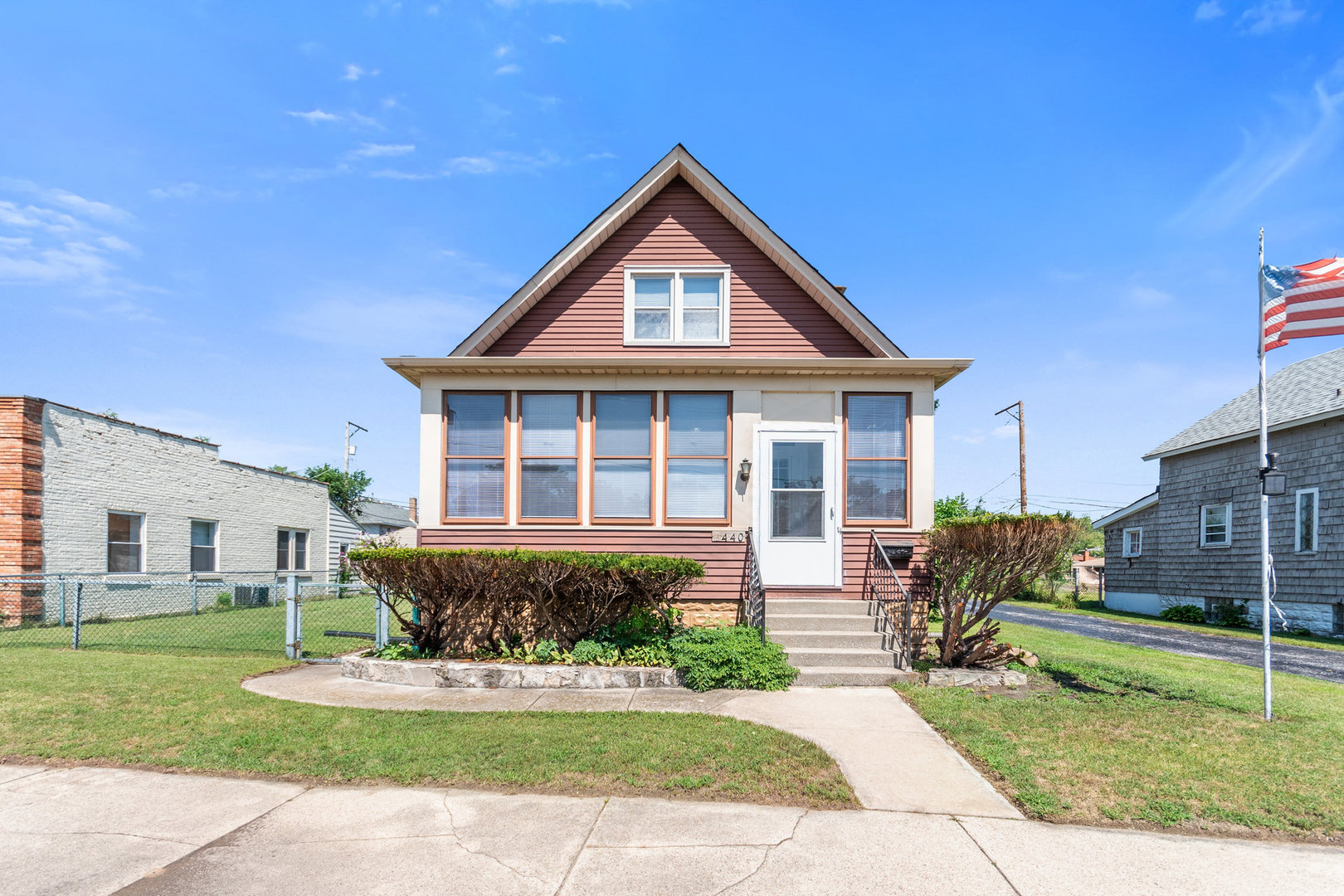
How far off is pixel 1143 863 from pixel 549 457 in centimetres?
782

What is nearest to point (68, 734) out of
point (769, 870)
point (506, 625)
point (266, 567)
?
point (506, 625)

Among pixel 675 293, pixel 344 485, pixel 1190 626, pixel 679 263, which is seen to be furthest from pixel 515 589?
pixel 344 485

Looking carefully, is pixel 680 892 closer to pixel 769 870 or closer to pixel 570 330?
pixel 769 870

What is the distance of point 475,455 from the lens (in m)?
10.2

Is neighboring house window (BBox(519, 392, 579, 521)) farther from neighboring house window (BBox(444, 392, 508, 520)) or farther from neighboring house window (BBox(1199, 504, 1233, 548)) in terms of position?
neighboring house window (BBox(1199, 504, 1233, 548))

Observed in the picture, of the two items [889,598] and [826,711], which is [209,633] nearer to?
[826,711]

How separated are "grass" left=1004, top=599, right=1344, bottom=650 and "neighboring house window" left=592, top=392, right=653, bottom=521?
36.9 feet

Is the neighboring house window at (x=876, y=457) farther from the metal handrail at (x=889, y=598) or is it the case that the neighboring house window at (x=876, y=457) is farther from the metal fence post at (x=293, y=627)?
the metal fence post at (x=293, y=627)

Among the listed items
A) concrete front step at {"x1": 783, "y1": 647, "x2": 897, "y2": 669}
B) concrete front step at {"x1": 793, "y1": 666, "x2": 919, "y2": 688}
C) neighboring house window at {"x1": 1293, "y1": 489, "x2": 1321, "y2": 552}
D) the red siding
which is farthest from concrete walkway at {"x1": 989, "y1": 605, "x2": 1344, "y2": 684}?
the red siding

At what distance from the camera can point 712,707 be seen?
686 centimetres

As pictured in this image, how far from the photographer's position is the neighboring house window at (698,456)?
A: 1009cm

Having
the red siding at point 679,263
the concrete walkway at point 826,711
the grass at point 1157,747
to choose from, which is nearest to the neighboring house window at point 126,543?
the concrete walkway at point 826,711

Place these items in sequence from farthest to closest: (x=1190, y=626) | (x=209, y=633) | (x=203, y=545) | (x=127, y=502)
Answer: (x=1190, y=626), (x=203, y=545), (x=127, y=502), (x=209, y=633)

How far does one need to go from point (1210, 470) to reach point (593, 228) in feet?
64.5
